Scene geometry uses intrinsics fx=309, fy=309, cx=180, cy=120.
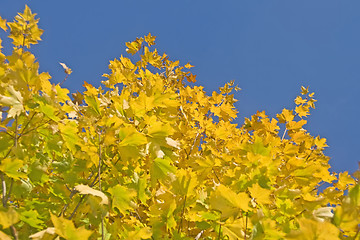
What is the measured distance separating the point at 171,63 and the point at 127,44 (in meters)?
0.74

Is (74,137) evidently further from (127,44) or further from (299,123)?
(127,44)

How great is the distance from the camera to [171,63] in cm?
438

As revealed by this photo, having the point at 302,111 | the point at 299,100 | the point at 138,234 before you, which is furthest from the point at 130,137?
the point at 299,100

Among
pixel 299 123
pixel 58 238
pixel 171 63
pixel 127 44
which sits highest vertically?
pixel 171 63

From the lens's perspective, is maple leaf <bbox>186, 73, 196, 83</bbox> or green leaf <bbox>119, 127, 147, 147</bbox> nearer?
green leaf <bbox>119, 127, 147, 147</bbox>

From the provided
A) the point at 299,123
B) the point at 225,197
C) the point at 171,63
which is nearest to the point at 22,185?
the point at 225,197

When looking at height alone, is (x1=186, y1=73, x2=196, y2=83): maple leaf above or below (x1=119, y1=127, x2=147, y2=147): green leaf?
above

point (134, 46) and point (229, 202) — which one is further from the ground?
point (134, 46)

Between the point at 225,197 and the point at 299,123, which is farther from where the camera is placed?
the point at 299,123

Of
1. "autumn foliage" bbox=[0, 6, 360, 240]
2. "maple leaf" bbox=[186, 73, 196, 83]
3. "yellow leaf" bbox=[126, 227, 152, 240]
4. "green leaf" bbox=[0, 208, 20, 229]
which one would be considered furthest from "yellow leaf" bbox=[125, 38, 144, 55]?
"green leaf" bbox=[0, 208, 20, 229]

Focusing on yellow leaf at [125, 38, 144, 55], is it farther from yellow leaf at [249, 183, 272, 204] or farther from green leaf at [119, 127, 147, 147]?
yellow leaf at [249, 183, 272, 204]

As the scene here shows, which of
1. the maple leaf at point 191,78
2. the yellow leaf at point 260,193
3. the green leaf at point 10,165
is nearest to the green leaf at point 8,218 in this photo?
the green leaf at point 10,165

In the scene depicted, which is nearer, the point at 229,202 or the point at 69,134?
the point at 229,202

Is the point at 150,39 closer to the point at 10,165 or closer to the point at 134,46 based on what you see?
the point at 134,46
